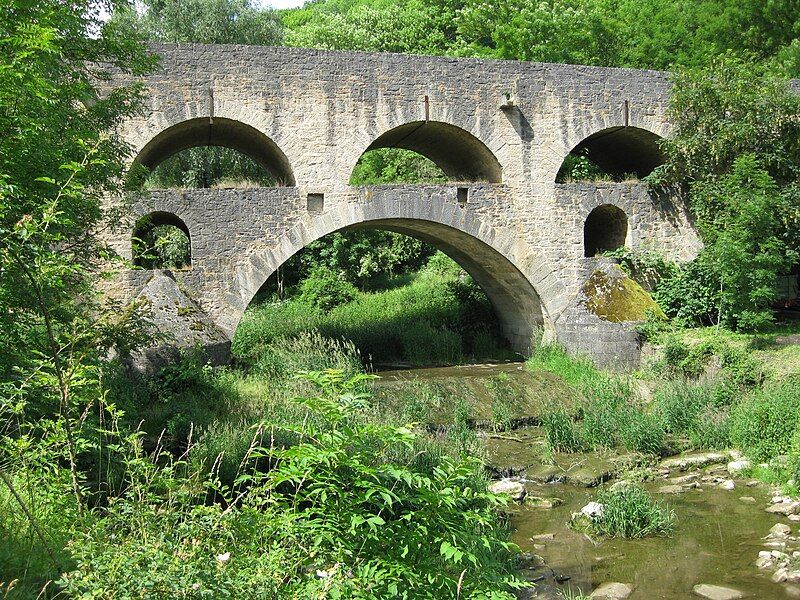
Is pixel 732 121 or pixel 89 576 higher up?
pixel 732 121

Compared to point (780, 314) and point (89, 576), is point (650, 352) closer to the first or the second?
point (780, 314)

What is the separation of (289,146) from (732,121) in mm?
8685

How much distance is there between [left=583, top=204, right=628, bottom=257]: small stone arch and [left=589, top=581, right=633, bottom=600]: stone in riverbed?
32.8ft

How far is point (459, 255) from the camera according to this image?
16.8 meters

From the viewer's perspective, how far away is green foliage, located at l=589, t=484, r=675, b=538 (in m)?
8.23

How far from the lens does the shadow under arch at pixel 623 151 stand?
16562 millimetres

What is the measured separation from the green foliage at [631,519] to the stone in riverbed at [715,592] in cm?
119

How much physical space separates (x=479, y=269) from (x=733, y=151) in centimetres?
548

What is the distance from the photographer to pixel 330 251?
2328 cm

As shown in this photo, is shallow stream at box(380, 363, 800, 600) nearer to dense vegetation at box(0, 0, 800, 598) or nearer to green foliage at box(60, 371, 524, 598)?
dense vegetation at box(0, 0, 800, 598)

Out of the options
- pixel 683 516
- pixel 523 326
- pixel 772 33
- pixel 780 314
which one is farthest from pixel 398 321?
pixel 772 33

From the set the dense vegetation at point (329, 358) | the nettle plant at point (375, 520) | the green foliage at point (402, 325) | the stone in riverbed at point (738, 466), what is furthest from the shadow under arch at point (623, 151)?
the nettle plant at point (375, 520)

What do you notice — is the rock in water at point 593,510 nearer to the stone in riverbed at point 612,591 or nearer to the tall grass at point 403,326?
the stone in riverbed at point 612,591

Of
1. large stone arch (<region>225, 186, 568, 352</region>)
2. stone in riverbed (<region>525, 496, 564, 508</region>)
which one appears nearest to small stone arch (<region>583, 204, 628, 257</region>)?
large stone arch (<region>225, 186, 568, 352</region>)
